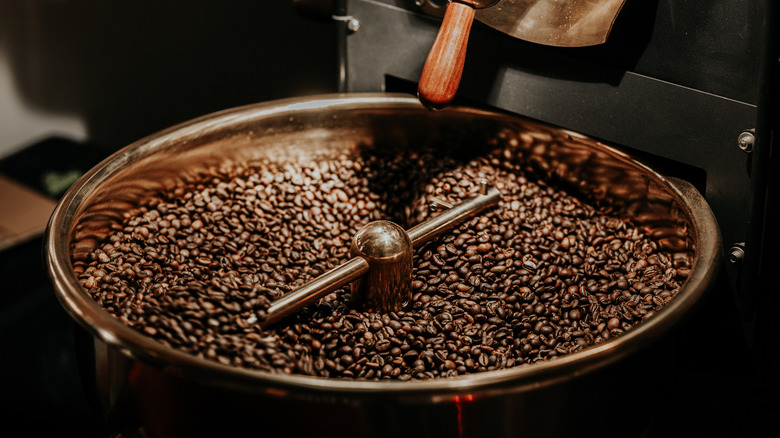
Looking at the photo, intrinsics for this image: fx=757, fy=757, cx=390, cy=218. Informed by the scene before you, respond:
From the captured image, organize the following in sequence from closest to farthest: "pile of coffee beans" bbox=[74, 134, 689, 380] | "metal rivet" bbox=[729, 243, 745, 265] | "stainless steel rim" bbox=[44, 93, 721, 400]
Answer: "stainless steel rim" bbox=[44, 93, 721, 400]
"pile of coffee beans" bbox=[74, 134, 689, 380]
"metal rivet" bbox=[729, 243, 745, 265]

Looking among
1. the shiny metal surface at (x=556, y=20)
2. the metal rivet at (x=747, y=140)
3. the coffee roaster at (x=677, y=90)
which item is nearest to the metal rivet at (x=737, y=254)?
the coffee roaster at (x=677, y=90)

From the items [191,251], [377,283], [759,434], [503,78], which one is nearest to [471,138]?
[503,78]

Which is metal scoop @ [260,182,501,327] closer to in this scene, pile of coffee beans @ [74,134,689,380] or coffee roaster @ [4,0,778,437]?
pile of coffee beans @ [74,134,689,380]

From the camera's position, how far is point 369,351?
0.88m

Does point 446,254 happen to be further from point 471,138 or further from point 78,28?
point 78,28

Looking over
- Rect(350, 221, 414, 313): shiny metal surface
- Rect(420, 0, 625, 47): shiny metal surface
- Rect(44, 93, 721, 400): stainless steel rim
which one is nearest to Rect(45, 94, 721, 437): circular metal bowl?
Rect(44, 93, 721, 400): stainless steel rim

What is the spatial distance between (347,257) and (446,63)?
320mm

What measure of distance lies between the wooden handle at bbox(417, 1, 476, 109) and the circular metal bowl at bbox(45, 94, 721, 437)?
0.60 ft

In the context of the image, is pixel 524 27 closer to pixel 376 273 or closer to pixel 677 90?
pixel 677 90

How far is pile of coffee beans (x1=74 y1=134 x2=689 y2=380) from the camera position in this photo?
0.85 metres

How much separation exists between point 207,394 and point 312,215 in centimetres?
51

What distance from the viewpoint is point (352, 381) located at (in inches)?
25.4

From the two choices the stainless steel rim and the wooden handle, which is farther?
the wooden handle

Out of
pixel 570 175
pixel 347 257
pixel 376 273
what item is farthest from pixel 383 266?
pixel 570 175
